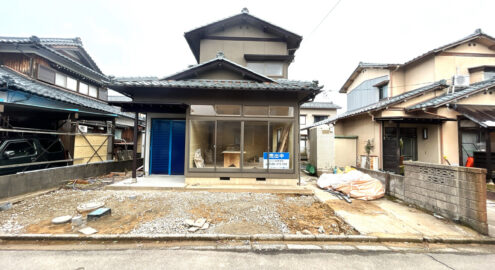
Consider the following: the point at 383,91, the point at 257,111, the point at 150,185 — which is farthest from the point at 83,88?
the point at 383,91

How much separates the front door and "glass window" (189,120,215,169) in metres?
1.35

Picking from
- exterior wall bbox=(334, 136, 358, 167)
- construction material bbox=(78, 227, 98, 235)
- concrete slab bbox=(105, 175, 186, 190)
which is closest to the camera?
construction material bbox=(78, 227, 98, 235)

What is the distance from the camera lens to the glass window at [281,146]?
20.1 feet

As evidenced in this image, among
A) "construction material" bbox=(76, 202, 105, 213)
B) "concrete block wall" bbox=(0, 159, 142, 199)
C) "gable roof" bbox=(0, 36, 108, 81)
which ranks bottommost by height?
"construction material" bbox=(76, 202, 105, 213)

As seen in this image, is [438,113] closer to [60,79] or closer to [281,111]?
[281,111]

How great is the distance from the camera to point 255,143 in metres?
6.23

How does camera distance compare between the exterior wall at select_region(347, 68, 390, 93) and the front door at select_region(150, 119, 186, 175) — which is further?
the exterior wall at select_region(347, 68, 390, 93)

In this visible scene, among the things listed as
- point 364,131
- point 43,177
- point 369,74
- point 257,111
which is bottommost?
point 43,177

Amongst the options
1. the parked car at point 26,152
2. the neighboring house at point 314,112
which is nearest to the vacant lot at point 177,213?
the parked car at point 26,152

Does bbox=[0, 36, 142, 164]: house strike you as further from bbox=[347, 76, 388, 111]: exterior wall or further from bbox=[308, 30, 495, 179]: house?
bbox=[347, 76, 388, 111]: exterior wall

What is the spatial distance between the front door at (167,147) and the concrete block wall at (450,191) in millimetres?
7752

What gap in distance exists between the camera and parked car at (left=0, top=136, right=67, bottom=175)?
16.4ft

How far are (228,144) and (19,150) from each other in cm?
643

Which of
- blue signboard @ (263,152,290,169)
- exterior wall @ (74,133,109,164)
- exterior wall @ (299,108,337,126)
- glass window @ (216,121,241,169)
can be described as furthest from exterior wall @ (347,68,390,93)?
exterior wall @ (74,133,109,164)
